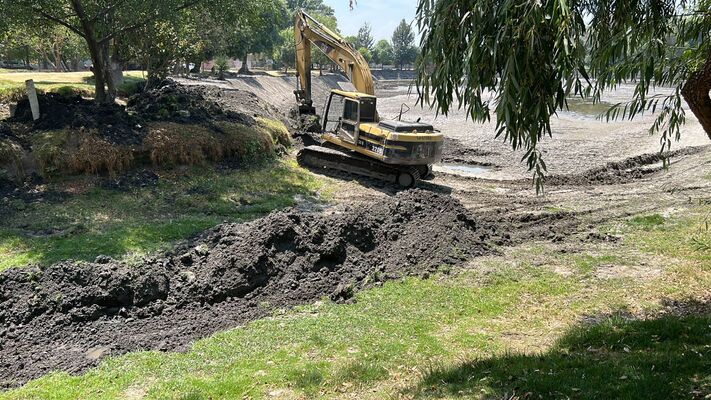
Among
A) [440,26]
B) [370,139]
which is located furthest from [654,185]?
[440,26]

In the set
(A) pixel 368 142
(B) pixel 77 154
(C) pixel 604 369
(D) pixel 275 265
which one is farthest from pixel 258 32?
(C) pixel 604 369

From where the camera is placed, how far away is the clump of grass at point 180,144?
50.5 ft

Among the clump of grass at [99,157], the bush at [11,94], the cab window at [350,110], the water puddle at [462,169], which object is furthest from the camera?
the water puddle at [462,169]

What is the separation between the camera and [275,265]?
9.19m

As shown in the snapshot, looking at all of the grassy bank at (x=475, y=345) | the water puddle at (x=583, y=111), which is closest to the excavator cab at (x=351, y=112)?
the grassy bank at (x=475, y=345)

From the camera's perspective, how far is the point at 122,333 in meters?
7.41

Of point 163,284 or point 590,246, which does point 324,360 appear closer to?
point 163,284

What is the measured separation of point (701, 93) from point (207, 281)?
6802 mm

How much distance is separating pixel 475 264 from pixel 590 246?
247 centimetres

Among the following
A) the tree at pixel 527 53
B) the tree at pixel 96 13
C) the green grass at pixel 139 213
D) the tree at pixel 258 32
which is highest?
the tree at pixel 258 32

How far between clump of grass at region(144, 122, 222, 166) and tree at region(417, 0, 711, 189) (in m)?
11.1

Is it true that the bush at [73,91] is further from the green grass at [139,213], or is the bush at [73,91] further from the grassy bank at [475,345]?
the grassy bank at [475,345]

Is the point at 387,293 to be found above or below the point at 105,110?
below

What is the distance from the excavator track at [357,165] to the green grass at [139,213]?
41.2 inches
